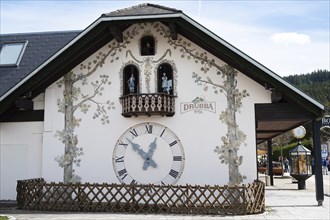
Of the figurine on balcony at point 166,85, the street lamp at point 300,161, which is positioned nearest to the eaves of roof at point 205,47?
the figurine on balcony at point 166,85

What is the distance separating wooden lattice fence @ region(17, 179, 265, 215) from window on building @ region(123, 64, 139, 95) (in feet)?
11.9

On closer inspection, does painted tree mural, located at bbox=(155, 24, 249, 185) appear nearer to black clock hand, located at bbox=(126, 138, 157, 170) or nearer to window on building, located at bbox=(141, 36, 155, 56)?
window on building, located at bbox=(141, 36, 155, 56)

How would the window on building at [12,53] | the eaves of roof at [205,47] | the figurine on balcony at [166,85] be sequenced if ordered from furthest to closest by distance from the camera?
the window on building at [12,53] < the figurine on balcony at [166,85] < the eaves of roof at [205,47]

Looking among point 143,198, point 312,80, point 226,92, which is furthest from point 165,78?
point 312,80

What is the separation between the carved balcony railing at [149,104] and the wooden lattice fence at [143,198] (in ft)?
8.38

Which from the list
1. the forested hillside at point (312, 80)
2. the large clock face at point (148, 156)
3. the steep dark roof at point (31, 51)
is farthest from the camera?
the forested hillside at point (312, 80)

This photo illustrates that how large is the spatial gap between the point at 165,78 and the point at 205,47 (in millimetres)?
1823

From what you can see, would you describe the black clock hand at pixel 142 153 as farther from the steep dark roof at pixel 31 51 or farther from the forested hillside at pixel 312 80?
the forested hillside at pixel 312 80

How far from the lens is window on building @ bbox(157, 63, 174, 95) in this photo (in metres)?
15.7

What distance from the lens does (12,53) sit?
21.0m

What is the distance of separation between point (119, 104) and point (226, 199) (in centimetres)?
518

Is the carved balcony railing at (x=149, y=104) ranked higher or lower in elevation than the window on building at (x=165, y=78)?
lower

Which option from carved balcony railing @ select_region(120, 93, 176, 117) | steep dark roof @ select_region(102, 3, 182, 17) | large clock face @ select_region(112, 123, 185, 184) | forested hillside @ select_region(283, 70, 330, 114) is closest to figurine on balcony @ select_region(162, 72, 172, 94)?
carved balcony railing @ select_region(120, 93, 176, 117)

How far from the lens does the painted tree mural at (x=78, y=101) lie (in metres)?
15.9
